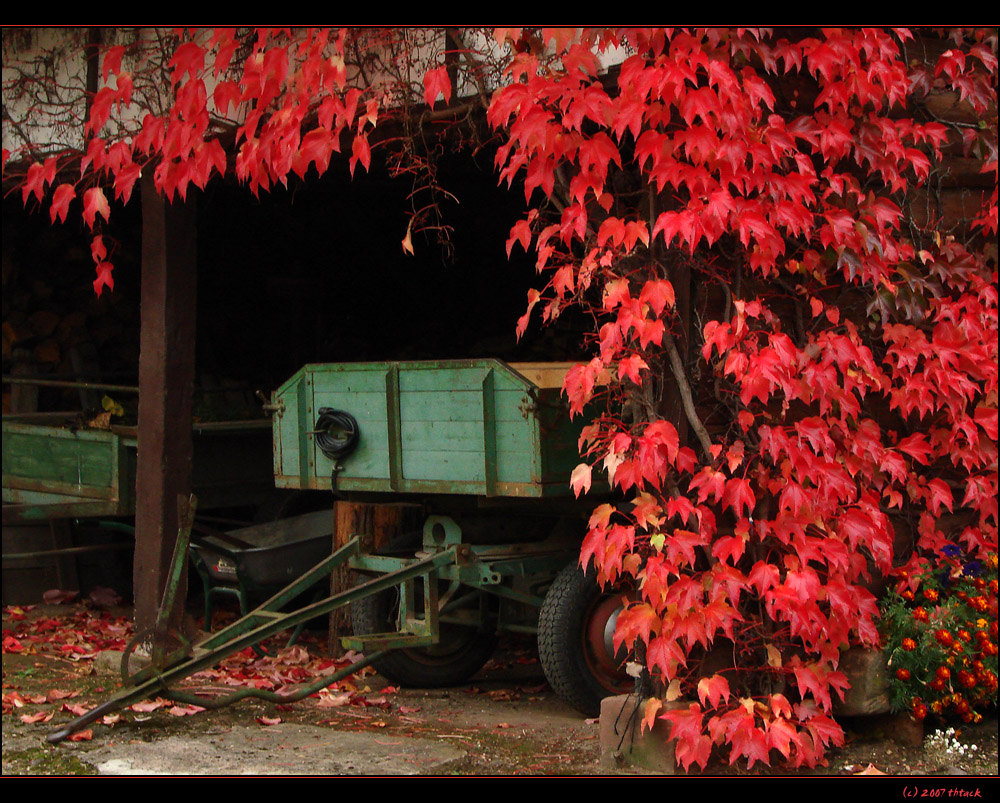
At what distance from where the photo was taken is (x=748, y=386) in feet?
14.5

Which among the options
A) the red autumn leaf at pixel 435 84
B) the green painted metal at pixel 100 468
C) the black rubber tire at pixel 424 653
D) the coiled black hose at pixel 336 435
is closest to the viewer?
the red autumn leaf at pixel 435 84

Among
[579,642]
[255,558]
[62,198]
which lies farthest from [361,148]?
[255,558]

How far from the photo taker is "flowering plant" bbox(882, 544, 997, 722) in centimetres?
488

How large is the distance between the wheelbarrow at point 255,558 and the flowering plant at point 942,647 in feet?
11.3

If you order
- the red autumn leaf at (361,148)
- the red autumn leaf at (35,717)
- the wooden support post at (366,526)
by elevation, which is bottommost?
the red autumn leaf at (35,717)

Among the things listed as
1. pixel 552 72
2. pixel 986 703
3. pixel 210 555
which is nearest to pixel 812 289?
pixel 552 72

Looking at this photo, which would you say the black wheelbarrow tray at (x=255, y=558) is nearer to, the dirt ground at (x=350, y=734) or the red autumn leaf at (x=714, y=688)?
the dirt ground at (x=350, y=734)

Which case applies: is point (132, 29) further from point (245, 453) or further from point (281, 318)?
point (281, 318)

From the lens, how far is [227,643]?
5.31m

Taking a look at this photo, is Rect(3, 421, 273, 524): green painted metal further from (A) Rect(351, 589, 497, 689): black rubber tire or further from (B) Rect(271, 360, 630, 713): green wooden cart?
(A) Rect(351, 589, 497, 689): black rubber tire

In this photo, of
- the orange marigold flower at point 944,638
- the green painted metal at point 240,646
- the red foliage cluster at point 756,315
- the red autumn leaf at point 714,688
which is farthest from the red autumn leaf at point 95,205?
the orange marigold flower at point 944,638

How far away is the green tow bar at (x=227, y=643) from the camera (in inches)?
205

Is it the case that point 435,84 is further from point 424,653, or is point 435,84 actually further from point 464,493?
point 424,653

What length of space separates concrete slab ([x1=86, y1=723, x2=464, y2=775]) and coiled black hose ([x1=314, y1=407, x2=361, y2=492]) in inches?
58.9
